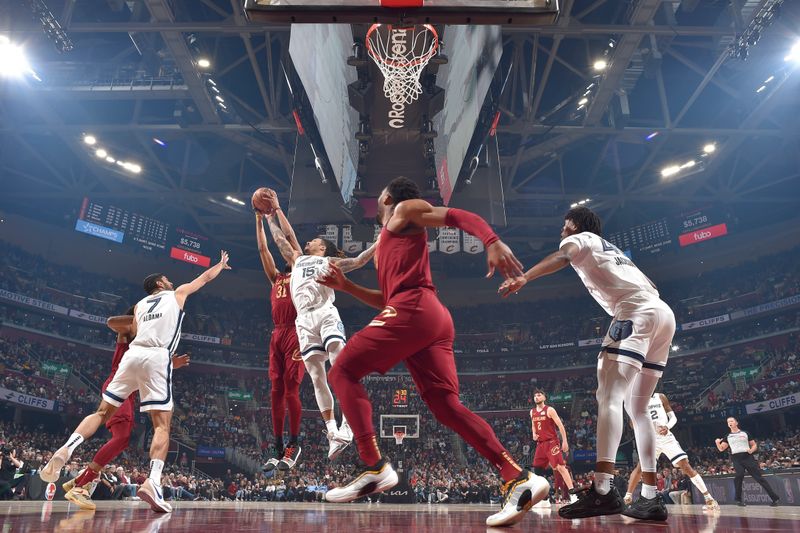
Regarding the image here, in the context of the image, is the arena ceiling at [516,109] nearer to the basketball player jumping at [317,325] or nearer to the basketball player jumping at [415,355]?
the basketball player jumping at [317,325]

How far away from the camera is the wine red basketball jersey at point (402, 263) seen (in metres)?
3.62

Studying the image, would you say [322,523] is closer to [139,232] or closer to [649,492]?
[649,492]

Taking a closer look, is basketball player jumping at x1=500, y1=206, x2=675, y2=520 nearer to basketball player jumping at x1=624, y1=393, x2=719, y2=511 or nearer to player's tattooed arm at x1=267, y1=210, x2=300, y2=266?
player's tattooed arm at x1=267, y1=210, x2=300, y2=266

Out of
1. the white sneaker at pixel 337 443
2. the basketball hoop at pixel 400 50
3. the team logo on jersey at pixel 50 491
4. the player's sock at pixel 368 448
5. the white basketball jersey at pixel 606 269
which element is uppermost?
the basketball hoop at pixel 400 50

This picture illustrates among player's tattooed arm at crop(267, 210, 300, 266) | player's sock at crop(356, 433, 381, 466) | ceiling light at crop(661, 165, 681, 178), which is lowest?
player's sock at crop(356, 433, 381, 466)

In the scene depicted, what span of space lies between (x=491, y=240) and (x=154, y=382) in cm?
404

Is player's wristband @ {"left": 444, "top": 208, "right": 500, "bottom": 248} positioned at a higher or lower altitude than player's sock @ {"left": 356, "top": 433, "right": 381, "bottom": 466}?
higher

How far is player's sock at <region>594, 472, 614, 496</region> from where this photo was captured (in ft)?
13.1

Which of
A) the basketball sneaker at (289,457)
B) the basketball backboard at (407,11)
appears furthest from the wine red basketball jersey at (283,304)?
the basketball backboard at (407,11)

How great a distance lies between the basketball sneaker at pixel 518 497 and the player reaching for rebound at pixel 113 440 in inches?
165

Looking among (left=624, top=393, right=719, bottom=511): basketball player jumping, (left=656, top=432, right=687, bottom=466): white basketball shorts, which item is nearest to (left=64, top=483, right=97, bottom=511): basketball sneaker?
(left=624, top=393, right=719, bottom=511): basketball player jumping

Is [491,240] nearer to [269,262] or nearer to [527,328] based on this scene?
[269,262]

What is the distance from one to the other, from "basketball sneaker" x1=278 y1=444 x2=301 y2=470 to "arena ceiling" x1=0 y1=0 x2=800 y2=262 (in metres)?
10.3

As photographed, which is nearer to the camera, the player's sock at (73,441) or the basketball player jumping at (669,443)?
the player's sock at (73,441)
